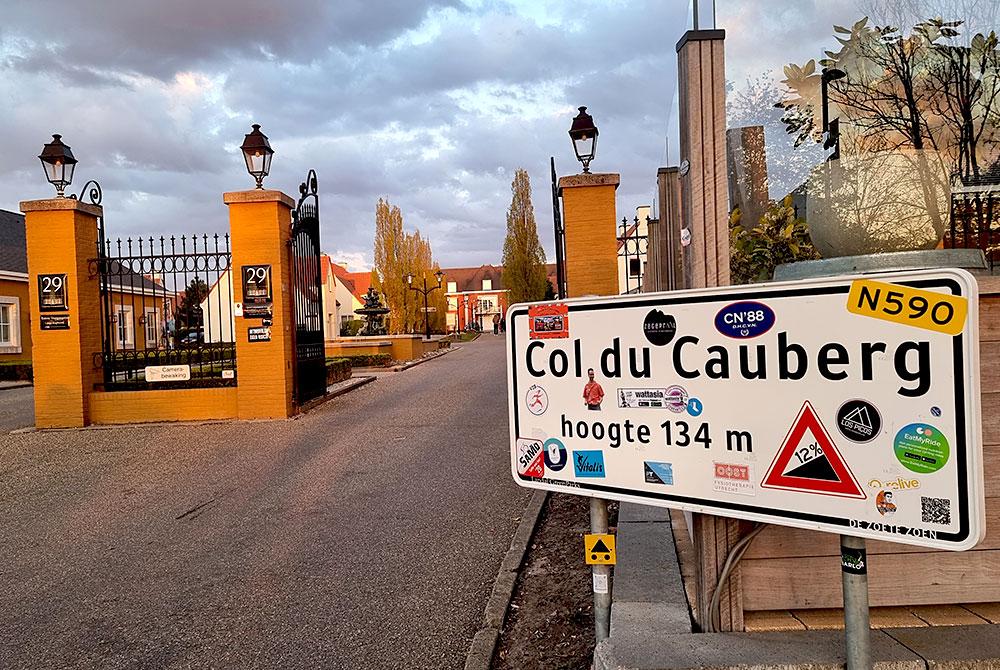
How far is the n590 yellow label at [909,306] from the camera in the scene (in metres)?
1.76

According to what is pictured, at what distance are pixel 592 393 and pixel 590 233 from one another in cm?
565

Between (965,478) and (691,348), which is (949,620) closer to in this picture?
(965,478)

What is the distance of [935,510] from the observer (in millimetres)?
1792

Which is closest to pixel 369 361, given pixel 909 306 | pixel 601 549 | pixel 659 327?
pixel 601 549

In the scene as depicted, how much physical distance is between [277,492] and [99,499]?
5.41ft

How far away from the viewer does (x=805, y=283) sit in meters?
2.02

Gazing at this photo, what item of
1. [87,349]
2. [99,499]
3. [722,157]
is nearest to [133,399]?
[87,349]

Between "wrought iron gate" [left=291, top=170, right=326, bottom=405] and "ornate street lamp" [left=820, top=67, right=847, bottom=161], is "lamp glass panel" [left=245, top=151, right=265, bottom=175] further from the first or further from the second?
"ornate street lamp" [left=820, top=67, right=847, bottom=161]

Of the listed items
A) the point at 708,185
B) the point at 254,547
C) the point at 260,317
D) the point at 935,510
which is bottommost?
the point at 254,547

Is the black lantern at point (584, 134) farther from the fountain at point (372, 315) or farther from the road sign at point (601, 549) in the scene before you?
the fountain at point (372, 315)

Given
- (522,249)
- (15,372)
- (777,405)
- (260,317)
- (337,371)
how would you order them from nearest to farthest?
1. (777,405)
2. (260,317)
3. (337,371)
4. (15,372)
5. (522,249)

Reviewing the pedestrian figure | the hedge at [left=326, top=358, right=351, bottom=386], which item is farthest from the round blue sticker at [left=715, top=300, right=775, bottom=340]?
the hedge at [left=326, top=358, right=351, bottom=386]

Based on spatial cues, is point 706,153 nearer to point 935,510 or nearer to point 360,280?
point 935,510

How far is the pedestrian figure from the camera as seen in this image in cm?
239
